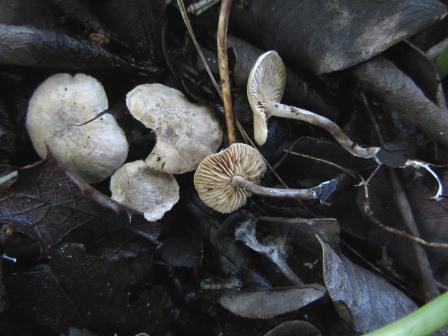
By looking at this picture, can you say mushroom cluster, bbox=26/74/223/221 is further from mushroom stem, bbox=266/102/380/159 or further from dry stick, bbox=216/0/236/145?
mushroom stem, bbox=266/102/380/159

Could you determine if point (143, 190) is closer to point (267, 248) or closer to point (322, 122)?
point (267, 248)

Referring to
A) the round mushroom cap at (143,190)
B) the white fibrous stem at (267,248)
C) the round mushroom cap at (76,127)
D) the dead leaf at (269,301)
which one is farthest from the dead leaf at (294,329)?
the round mushroom cap at (76,127)

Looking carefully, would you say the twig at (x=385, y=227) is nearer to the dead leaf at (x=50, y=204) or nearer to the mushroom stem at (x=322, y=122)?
the mushroom stem at (x=322, y=122)

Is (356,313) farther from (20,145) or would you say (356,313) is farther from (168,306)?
(20,145)

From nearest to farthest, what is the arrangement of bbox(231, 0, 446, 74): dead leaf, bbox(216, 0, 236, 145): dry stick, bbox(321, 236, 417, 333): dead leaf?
bbox(321, 236, 417, 333): dead leaf < bbox(231, 0, 446, 74): dead leaf < bbox(216, 0, 236, 145): dry stick

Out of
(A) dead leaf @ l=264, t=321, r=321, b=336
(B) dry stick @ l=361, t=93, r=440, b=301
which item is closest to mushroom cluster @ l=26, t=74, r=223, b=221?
(A) dead leaf @ l=264, t=321, r=321, b=336

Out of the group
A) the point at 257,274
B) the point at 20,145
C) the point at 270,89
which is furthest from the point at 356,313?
the point at 20,145

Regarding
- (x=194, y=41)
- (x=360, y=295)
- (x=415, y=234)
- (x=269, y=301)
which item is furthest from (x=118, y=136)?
(x=415, y=234)
